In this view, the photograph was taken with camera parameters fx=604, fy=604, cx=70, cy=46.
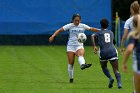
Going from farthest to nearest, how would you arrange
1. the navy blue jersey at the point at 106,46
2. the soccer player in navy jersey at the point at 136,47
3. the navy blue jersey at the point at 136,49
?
the navy blue jersey at the point at 106,46
the navy blue jersey at the point at 136,49
the soccer player in navy jersey at the point at 136,47

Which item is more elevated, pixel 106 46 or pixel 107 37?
pixel 107 37

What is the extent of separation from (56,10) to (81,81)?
26424mm

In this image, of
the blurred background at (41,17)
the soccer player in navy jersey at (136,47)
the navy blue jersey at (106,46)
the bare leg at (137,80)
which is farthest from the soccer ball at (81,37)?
the blurred background at (41,17)

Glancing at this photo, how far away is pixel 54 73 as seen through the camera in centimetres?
2127

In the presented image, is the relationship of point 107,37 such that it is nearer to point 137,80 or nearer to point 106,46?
point 106,46

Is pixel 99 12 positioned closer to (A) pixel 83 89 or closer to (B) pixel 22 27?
(B) pixel 22 27

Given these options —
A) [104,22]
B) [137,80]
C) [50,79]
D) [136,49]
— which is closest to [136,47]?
[136,49]

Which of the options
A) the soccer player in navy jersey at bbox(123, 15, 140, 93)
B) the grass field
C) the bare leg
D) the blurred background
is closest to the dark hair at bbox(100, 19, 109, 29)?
the grass field

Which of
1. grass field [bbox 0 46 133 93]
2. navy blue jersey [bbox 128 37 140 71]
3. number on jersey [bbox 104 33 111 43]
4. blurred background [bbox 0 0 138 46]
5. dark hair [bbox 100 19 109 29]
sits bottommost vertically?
grass field [bbox 0 46 133 93]

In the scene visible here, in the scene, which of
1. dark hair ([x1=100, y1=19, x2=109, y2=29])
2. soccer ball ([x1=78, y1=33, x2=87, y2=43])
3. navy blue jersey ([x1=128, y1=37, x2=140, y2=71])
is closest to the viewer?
navy blue jersey ([x1=128, y1=37, x2=140, y2=71])

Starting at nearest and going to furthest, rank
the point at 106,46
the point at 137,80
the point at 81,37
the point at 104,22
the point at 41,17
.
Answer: the point at 137,80 → the point at 104,22 → the point at 106,46 → the point at 81,37 → the point at 41,17

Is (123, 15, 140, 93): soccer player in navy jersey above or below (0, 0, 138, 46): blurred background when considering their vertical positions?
below

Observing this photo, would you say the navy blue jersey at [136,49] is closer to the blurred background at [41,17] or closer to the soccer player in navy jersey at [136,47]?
the soccer player in navy jersey at [136,47]

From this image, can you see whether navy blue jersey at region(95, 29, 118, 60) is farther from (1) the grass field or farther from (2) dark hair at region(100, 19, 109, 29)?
(1) the grass field
